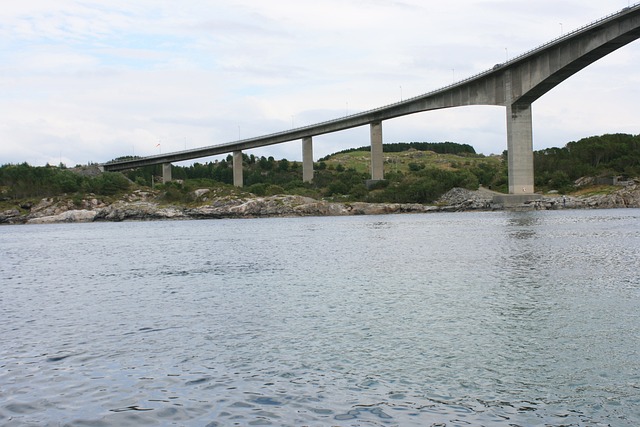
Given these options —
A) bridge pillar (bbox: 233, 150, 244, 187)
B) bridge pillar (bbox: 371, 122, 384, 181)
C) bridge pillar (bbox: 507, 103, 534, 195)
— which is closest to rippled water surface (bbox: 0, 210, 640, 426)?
bridge pillar (bbox: 507, 103, 534, 195)

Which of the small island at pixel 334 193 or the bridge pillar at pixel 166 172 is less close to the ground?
the bridge pillar at pixel 166 172

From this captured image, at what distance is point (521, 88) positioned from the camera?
9262 cm

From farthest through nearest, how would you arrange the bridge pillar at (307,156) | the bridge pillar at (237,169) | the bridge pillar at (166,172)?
the bridge pillar at (166,172) → the bridge pillar at (237,169) → the bridge pillar at (307,156)

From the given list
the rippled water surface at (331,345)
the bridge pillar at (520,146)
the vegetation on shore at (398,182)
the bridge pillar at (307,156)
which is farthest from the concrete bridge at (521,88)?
the rippled water surface at (331,345)

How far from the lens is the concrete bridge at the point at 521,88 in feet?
250

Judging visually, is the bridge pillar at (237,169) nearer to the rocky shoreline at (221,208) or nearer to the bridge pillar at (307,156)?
the bridge pillar at (307,156)

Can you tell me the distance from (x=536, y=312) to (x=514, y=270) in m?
11.2

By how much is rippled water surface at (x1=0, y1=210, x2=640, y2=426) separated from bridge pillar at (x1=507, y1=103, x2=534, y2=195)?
6517 cm

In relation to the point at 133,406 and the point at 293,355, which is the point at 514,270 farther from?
the point at 133,406

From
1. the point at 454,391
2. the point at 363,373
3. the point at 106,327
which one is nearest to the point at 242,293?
the point at 106,327

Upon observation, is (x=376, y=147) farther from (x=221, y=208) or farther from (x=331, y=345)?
(x=331, y=345)

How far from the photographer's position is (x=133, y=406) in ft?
39.8

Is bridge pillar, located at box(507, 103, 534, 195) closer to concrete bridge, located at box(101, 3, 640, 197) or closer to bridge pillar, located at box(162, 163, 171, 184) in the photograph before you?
concrete bridge, located at box(101, 3, 640, 197)

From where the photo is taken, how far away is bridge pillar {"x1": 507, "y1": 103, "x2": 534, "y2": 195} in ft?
317
